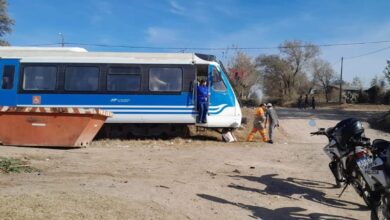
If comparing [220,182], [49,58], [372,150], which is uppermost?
[49,58]

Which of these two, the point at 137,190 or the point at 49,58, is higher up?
the point at 49,58

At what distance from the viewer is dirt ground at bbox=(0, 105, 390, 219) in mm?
6301

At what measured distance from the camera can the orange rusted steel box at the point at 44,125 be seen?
13344mm

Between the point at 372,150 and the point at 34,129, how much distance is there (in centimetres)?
973

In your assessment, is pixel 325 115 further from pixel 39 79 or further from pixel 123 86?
pixel 39 79

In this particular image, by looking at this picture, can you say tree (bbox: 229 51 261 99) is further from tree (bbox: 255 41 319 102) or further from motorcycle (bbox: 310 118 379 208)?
motorcycle (bbox: 310 118 379 208)

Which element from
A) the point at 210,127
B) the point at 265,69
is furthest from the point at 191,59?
the point at 265,69

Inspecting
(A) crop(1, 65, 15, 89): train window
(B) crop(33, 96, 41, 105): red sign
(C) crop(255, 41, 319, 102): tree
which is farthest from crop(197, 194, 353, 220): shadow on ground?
(C) crop(255, 41, 319, 102): tree

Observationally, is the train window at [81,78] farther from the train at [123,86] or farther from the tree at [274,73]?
the tree at [274,73]

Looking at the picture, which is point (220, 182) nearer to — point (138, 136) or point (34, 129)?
point (34, 129)

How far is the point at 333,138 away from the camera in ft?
26.5

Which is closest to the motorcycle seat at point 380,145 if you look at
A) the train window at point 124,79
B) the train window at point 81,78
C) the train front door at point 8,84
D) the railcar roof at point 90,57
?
the railcar roof at point 90,57

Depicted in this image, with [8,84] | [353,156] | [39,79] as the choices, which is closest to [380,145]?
[353,156]

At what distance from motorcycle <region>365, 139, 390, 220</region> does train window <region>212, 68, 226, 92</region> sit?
10212 mm
